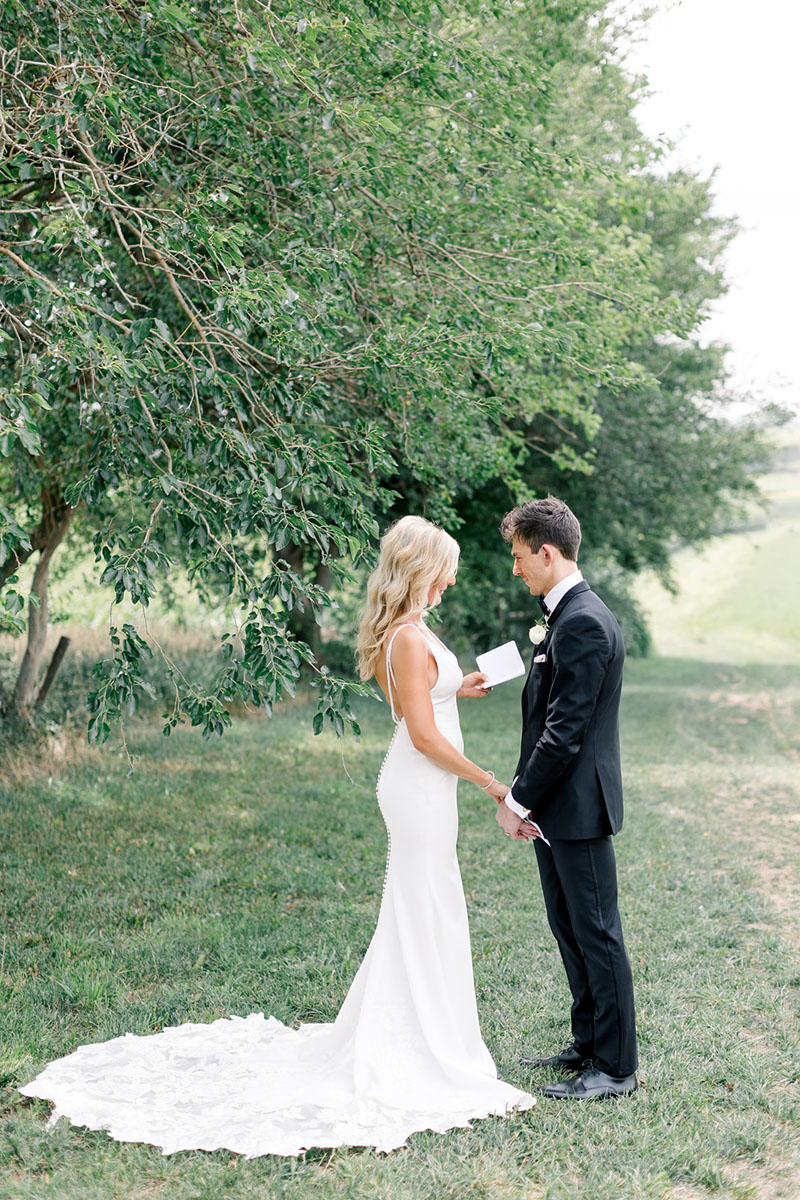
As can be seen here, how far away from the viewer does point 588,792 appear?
391cm

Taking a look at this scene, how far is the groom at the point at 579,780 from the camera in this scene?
152 inches

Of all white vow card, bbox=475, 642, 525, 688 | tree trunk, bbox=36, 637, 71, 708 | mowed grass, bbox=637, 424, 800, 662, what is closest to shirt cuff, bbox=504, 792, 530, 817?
white vow card, bbox=475, 642, 525, 688

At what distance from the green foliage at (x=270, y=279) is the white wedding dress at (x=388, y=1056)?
65cm

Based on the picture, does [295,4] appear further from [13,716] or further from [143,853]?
[13,716]

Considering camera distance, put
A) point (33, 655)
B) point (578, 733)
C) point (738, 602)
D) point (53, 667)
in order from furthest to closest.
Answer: point (738, 602)
point (53, 667)
point (33, 655)
point (578, 733)

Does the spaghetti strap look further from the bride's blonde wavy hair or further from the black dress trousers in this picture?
the black dress trousers

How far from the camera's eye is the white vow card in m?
4.15

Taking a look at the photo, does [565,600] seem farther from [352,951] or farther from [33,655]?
[33,655]

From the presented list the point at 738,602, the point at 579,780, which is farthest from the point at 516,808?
the point at 738,602

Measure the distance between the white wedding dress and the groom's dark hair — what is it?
551mm

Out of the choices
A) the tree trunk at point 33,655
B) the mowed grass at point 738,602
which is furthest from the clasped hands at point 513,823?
the mowed grass at point 738,602

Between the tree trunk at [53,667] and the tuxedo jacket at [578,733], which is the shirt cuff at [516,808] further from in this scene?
the tree trunk at [53,667]

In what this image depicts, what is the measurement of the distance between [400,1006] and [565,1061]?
784 mm

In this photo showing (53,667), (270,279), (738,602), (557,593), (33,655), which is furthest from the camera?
(738,602)
